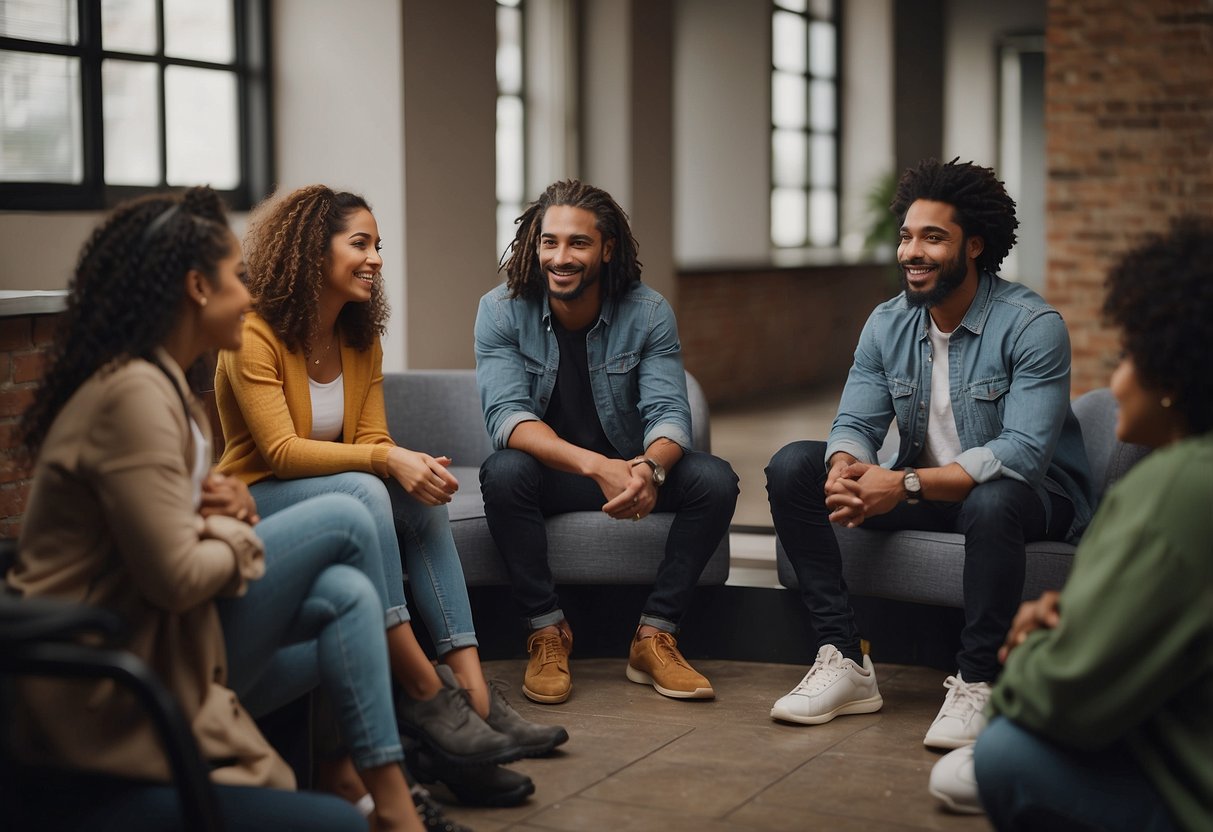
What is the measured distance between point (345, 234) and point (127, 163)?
251cm

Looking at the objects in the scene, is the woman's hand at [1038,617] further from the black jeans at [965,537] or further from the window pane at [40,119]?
the window pane at [40,119]

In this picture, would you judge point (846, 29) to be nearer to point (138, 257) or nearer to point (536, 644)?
point (536, 644)

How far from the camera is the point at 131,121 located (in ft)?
16.8

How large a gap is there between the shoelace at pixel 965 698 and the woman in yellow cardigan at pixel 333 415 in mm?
783

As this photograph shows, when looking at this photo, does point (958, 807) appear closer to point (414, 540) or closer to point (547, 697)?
point (547, 697)

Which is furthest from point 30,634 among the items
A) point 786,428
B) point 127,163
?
point 786,428

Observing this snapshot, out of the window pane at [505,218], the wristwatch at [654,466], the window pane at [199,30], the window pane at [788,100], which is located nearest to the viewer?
the wristwatch at [654,466]

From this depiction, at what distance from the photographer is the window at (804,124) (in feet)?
34.7

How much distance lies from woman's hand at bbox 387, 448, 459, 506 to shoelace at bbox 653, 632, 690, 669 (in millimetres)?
748

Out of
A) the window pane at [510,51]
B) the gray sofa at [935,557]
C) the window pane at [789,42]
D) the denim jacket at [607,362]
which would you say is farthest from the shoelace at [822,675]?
the window pane at [789,42]

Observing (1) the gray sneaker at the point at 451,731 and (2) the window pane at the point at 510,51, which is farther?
(2) the window pane at the point at 510,51

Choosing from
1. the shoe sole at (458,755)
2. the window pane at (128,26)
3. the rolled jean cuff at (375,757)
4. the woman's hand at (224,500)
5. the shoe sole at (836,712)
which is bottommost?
the shoe sole at (836,712)

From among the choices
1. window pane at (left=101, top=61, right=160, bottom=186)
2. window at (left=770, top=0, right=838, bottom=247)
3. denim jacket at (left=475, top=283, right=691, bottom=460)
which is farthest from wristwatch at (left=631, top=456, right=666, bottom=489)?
window at (left=770, top=0, right=838, bottom=247)

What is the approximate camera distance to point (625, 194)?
768cm
